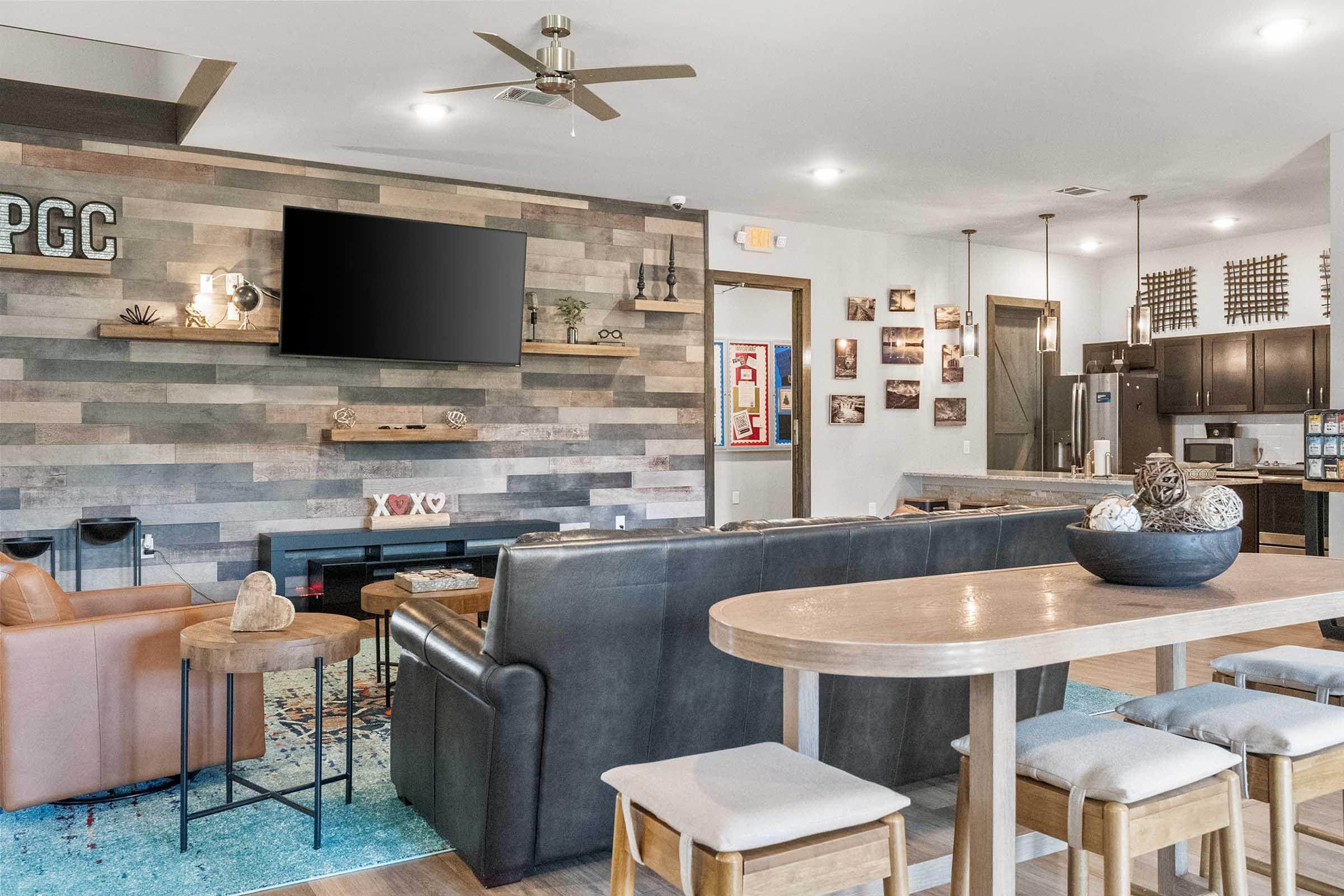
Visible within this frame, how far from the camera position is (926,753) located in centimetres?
309

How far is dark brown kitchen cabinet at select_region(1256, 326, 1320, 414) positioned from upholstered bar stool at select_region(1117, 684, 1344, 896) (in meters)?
6.88

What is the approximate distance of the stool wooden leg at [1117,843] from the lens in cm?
157

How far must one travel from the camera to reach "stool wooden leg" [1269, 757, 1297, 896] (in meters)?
1.84

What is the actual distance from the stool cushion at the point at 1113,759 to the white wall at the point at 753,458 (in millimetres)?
7628

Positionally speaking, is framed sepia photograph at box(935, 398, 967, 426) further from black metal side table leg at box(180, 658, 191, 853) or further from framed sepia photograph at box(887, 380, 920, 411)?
black metal side table leg at box(180, 658, 191, 853)

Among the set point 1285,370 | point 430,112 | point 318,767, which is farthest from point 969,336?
point 318,767

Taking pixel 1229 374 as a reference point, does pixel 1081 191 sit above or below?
above

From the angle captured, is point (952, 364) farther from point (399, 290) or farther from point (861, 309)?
point (399, 290)

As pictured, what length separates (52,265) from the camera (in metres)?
5.09

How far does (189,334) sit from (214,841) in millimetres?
3430

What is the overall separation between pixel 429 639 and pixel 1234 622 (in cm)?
196

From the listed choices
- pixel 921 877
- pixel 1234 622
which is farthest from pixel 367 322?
pixel 1234 622

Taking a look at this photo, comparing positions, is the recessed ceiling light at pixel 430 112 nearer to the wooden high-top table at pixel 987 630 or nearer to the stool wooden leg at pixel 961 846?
the wooden high-top table at pixel 987 630

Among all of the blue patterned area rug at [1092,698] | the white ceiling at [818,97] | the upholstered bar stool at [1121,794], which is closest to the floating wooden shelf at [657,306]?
the white ceiling at [818,97]
